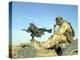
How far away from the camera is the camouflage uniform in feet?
5.27

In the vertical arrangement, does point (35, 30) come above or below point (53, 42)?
above

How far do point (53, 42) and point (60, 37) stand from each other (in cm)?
8

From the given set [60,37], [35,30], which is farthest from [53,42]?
[35,30]

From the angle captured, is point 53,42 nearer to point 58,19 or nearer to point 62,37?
point 62,37

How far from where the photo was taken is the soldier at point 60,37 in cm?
161

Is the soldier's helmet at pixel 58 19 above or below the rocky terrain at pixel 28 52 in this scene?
above

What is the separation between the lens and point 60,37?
1646 mm

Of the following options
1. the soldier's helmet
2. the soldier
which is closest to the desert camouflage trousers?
the soldier

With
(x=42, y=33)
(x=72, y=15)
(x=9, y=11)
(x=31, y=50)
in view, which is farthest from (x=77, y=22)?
(x=9, y=11)

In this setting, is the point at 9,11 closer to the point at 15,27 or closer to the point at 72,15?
the point at 15,27

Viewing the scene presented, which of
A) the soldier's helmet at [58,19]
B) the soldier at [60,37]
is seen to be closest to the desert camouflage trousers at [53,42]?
the soldier at [60,37]

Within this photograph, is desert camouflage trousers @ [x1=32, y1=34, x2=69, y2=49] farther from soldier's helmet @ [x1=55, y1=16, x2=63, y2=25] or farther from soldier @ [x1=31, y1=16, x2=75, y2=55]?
soldier's helmet @ [x1=55, y1=16, x2=63, y2=25]

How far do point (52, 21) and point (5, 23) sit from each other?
0.39 meters

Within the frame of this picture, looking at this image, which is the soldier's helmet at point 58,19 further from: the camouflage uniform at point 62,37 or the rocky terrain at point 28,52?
the rocky terrain at point 28,52
